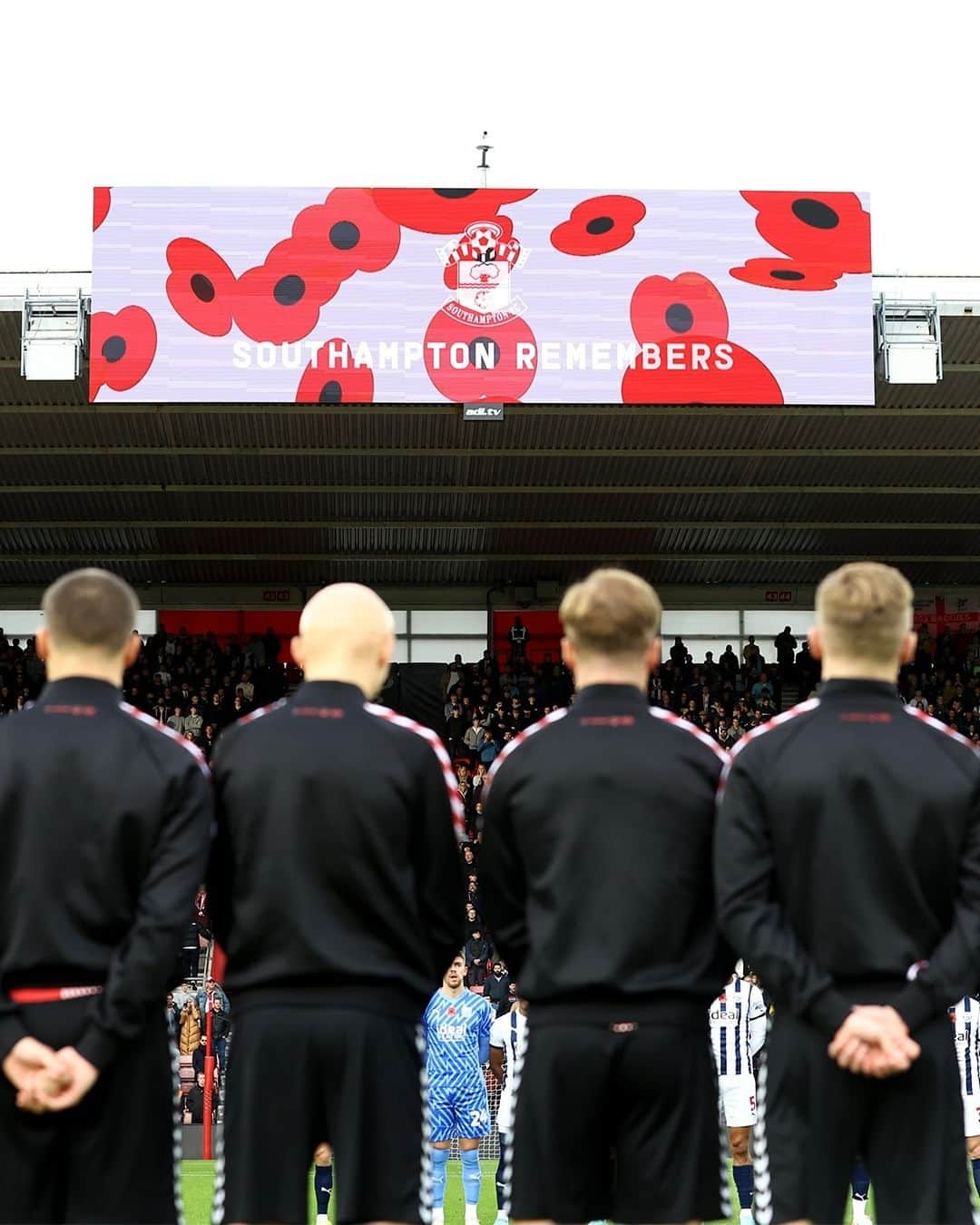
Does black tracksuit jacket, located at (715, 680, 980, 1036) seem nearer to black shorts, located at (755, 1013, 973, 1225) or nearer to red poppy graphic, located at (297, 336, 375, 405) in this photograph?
black shorts, located at (755, 1013, 973, 1225)

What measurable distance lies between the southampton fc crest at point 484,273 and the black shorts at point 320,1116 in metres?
17.7

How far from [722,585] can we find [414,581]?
6567 millimetres

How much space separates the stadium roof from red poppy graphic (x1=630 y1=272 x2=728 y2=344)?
1.70 metres

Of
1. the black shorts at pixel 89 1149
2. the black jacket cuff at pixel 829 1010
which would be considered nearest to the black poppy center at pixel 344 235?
the black shorts at pixel 89 1149

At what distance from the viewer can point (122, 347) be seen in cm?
2164

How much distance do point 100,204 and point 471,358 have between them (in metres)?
5.04

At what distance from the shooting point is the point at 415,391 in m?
21.9

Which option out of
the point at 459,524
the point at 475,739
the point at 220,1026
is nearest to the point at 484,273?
the point at 475,739

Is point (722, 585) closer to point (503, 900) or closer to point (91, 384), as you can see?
point (91, 384)

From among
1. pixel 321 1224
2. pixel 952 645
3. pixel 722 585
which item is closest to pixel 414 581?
pixel 722 585

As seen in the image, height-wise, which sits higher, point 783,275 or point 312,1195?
point 783,275

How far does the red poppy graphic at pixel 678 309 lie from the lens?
71.7 feet

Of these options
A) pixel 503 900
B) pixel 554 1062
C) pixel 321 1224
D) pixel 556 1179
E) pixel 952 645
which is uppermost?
pixel 952 645

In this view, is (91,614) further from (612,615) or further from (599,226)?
(599,226)
